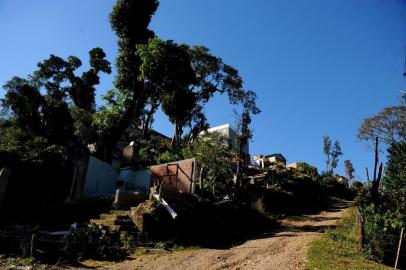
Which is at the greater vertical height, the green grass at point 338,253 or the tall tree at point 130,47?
the tall tree at point 130,47

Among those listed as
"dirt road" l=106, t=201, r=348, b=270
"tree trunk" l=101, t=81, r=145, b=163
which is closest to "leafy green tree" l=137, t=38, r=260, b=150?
"tree trunk" l=101, t=81, r=145, b=163

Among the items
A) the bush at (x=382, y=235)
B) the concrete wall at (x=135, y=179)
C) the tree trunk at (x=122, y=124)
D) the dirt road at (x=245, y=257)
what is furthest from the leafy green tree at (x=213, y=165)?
the bush at (x=382, y=235)

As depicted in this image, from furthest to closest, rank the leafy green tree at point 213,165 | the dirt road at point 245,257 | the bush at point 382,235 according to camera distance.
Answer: the leafy green tree at point 213,165, the bush at point 382,235, the dirt road at point 245,257

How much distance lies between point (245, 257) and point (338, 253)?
3.65 meters

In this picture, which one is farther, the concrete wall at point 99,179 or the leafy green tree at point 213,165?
the leafy green tree at point 213,165

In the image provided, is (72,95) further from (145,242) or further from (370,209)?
(370,209)

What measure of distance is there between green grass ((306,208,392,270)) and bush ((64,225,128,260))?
20.1 ft

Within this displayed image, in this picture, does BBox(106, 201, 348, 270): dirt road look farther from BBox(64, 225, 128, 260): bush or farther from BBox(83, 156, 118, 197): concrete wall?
BBox(83, 156, 118, 197): concrete wall

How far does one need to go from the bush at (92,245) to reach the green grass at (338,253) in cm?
612

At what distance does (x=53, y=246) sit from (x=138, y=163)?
53.7 feet

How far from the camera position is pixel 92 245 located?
476 inches

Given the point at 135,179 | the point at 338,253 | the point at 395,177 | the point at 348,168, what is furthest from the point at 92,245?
the point at 348,168

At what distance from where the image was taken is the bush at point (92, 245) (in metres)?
11.7

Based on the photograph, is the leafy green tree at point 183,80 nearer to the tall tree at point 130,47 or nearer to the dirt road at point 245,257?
the tall tree at point 130,47
